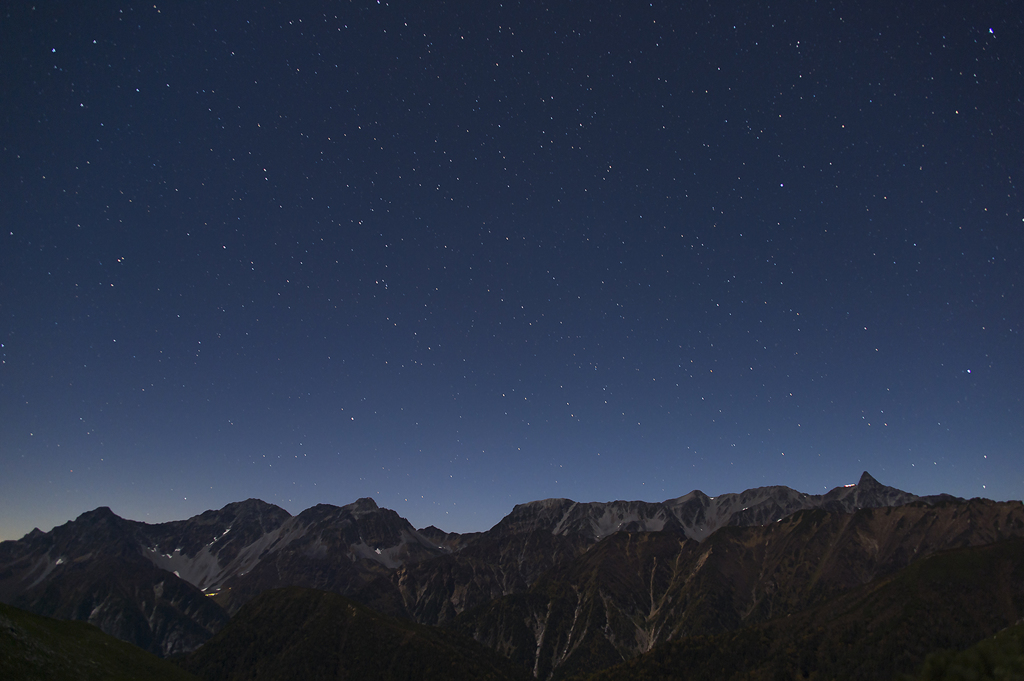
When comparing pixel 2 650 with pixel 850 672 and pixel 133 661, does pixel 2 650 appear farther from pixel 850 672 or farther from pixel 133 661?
pixel 850 672

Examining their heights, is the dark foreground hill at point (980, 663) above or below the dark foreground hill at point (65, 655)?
above

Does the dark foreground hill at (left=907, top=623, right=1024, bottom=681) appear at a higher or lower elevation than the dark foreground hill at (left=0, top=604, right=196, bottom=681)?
higher

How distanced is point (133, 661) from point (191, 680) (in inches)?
718

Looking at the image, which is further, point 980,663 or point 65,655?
point 65,655

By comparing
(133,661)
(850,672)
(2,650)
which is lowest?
(850,672)

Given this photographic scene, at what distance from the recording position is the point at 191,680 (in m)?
126

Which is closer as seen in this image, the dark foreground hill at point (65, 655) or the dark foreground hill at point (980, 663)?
the dark foreground hill at point (980, 663)

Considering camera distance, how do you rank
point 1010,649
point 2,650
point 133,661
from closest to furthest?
point 1010,649 → point 2,650 → point 133,661

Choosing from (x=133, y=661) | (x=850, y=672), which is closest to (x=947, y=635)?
(x=850, y=672)

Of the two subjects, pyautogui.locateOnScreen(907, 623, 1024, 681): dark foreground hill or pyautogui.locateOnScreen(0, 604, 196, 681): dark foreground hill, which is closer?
pyautogui.locateOnScreen(907, 623, 1024, 681): dark foreground hill

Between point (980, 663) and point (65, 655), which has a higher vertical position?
point (980, 663)

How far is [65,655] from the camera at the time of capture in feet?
293

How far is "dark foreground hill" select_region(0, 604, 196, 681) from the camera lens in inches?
3009

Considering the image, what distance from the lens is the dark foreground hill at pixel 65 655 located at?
76.4 m
